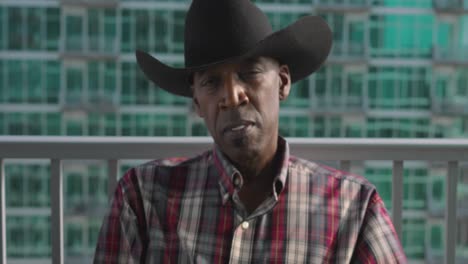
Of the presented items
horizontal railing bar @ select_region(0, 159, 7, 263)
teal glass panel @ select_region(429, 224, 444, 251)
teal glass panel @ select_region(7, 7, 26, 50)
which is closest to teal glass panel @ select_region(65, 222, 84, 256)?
teal glass panel @ select_region(7, 7, 26, 50)

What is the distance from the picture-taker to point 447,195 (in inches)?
44.8

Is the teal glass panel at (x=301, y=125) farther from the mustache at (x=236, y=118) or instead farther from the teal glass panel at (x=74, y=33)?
the mustache at (x=236, y=118)

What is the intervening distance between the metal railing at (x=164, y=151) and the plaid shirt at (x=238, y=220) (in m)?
0.25

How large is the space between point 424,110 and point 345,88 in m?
2.22

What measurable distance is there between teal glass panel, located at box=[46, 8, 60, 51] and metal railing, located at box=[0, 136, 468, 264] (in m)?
13.4

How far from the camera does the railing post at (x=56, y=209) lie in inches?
42.1

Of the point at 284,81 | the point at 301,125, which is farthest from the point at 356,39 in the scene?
the point at 284,81

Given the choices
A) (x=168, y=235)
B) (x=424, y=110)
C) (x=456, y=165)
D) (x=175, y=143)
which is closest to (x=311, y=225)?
(x=168, y=235)

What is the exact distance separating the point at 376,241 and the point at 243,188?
202mm

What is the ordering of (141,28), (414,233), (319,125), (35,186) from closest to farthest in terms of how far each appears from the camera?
(141,28) < (35,186) < (414,233) < (319,125)

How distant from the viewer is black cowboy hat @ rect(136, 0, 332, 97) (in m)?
0.72

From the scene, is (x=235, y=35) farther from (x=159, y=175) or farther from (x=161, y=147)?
(x=161, y=147)

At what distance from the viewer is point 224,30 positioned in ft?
2.37

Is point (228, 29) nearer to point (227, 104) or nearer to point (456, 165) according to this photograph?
point (227, 104)
